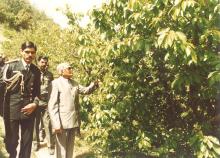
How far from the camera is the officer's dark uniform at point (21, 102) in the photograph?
6629 millimetres

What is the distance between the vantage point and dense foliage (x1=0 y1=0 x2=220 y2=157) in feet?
17.2

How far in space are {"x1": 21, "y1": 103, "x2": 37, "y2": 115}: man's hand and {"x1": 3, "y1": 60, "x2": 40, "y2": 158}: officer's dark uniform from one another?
0.21 feet

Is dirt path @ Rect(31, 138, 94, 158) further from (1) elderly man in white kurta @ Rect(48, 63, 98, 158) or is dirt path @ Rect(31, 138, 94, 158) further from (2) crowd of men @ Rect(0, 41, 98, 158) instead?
(1) elderly man in white kurta @ Rect(48, 63, 98, 158)

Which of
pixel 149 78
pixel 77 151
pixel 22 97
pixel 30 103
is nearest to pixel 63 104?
pixel 30 103

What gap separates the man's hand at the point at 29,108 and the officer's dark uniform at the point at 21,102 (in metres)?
0.06

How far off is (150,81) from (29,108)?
236 cm

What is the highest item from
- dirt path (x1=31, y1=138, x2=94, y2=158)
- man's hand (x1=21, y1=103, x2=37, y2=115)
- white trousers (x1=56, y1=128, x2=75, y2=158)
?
man's hand (x1=21, y1=103, x2=37, y2=115)

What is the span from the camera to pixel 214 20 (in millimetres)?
5074

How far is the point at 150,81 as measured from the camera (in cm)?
724

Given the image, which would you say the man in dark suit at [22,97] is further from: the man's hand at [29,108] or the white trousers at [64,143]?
the white trousers at [64,143]

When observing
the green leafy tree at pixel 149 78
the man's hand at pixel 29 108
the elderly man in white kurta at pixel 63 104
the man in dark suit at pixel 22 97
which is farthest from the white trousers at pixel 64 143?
the man's hand at pixel 29 108

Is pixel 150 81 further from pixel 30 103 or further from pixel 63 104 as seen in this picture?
pixel 30 103

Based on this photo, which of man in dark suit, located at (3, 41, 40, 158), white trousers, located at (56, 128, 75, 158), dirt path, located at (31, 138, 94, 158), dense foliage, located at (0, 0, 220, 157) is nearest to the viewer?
dense foliage, located at (0, 0, 220, 157)

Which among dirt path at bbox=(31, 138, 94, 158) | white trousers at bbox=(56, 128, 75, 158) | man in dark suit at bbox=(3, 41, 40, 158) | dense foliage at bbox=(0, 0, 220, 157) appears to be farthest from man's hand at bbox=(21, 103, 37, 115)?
dirt path at bbox=(31, 138, 94, 158)
